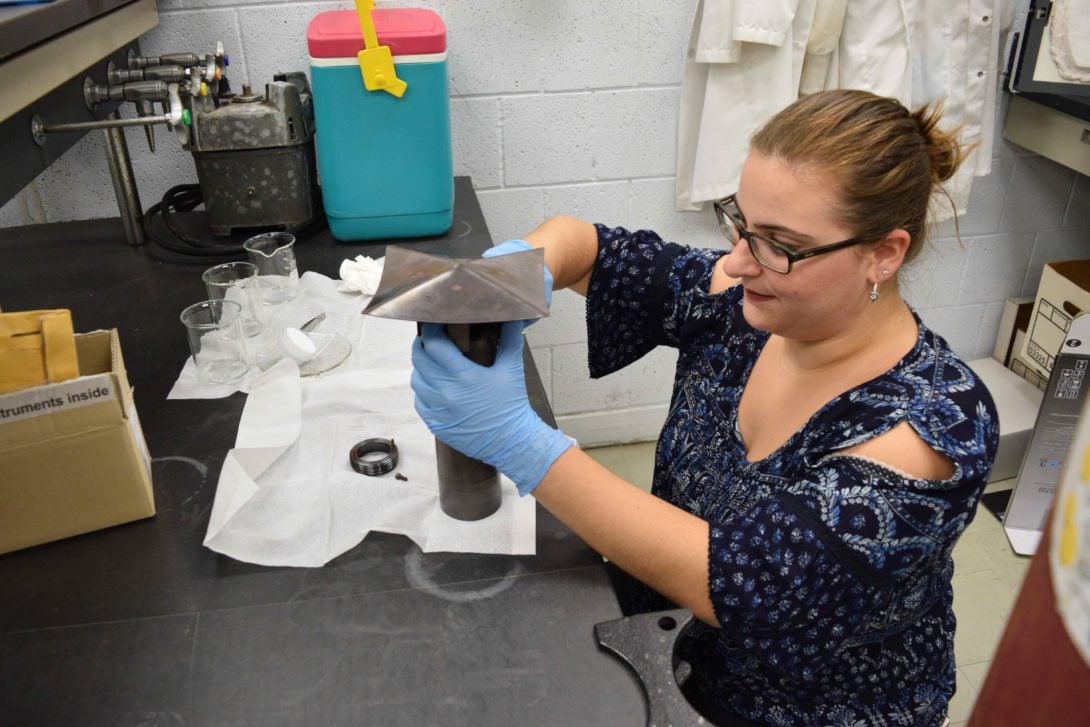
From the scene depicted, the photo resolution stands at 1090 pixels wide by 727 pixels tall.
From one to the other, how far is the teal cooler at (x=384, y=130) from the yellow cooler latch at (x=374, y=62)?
0.05 feet

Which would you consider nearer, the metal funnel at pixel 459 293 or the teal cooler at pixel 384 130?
the metal funnel at pixel 459 293

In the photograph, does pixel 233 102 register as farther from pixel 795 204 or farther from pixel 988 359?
pixel 988 359

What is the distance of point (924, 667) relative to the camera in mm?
1069

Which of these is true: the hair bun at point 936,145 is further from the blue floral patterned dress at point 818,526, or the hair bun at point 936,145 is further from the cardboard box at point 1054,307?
the cardboard box at point 1054,307

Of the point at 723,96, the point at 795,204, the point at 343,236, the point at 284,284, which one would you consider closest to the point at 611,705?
the point at 795,204

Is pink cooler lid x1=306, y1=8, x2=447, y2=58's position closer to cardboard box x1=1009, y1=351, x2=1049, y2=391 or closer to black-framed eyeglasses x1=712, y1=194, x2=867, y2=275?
black-framed eyeglasses x1=712, y1=194, x2=867, y2=275

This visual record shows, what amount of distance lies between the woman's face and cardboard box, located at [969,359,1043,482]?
1.56 meters

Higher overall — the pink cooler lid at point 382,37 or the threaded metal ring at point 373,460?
the pink cooler lid at point 382,37

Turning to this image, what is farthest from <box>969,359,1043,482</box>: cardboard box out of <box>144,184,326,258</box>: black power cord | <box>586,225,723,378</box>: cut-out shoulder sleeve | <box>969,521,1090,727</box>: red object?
<box>969,521,1090,727</box>: red object

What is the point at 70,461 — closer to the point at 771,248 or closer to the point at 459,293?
the point at 459,293

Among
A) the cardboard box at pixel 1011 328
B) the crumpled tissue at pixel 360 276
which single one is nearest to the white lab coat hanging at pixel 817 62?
the cardboard box at pixel 1011 328

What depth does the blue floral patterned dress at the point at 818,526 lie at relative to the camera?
884 millimetres

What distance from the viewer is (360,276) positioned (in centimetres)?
160

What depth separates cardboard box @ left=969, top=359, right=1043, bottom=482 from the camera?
2.43m
